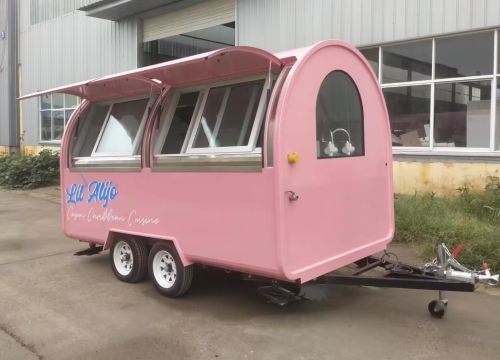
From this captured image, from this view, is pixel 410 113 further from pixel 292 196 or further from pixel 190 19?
pixel 190 19

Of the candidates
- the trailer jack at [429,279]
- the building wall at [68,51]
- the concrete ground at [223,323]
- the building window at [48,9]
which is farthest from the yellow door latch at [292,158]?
the building window at [48,9]

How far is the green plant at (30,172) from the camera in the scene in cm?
1558

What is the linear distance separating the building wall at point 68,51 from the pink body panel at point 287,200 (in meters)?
10.4

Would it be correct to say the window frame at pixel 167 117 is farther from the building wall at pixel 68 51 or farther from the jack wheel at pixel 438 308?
the building wall at pixel 68 51

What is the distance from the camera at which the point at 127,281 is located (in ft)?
18.2

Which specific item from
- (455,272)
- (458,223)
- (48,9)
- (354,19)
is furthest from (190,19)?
(455,272)

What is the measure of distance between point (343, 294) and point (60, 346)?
281 cm

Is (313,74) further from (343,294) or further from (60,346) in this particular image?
(60,346)

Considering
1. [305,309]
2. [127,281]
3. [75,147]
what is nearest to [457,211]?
[305,309]

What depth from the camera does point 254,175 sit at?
4039mm

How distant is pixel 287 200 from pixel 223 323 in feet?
4.38

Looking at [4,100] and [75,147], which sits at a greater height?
[4,100]

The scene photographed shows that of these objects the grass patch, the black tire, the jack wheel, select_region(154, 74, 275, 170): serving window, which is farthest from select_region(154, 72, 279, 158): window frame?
the grass patch

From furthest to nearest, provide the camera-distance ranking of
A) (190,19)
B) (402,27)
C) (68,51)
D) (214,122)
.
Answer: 1. (68,51)
2. (190,19)
3. (402,27)
4. (214,122)
